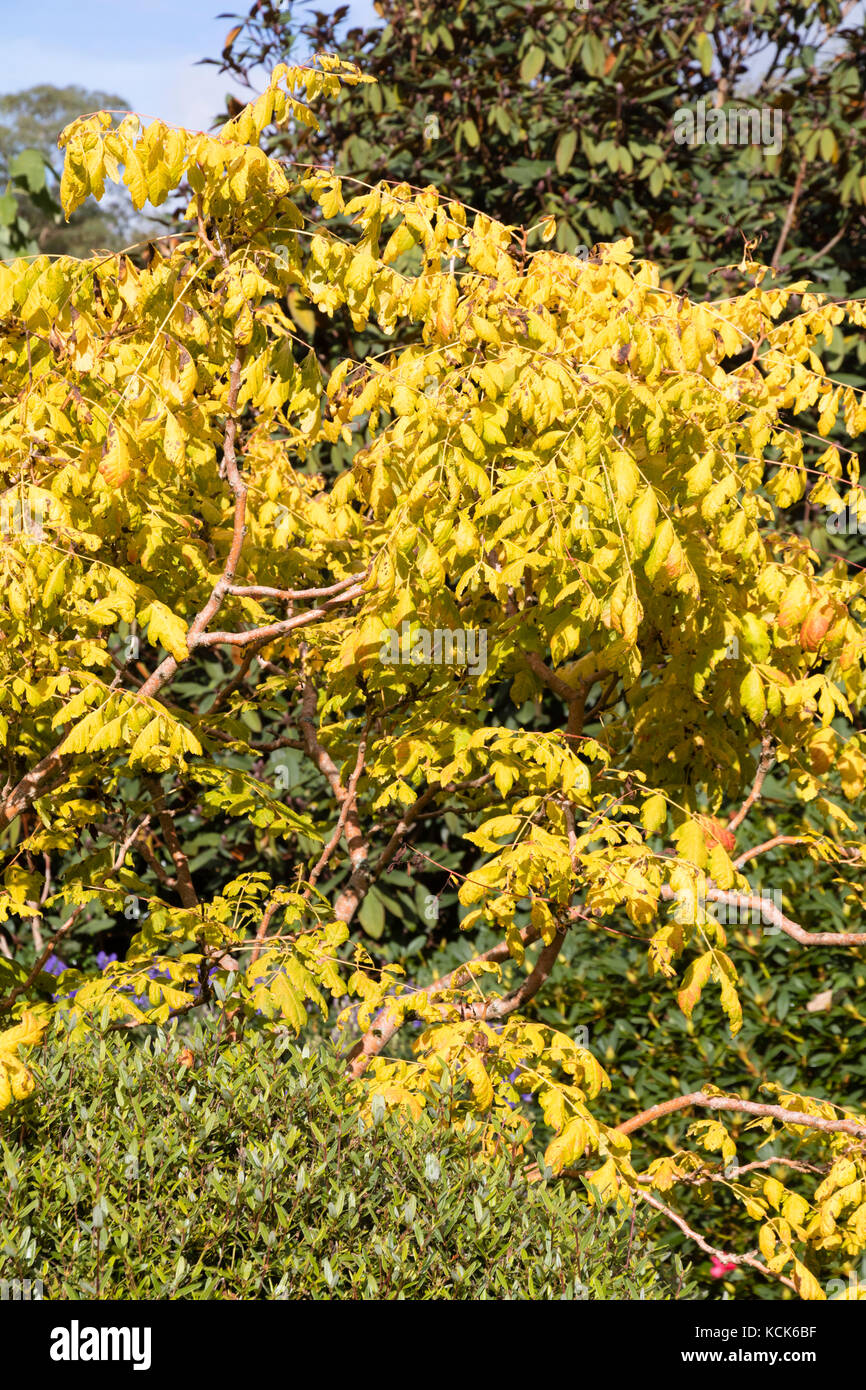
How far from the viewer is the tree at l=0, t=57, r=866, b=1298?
2.90m

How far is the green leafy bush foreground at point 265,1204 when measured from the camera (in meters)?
2.40

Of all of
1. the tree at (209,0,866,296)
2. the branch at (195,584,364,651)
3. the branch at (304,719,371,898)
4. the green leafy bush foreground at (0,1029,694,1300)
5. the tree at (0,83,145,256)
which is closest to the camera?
the green leafy bush foreground at (0,1029,694,1300)

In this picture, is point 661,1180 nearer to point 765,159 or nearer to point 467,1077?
point 467,1077

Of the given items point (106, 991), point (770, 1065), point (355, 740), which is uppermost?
point (355, 740)

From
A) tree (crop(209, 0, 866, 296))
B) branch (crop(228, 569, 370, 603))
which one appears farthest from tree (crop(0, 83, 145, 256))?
branch (crop(228, 569, 370, 603))

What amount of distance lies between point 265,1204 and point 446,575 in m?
1.73

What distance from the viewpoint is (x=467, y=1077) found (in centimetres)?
301

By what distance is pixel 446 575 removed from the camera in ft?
11.2

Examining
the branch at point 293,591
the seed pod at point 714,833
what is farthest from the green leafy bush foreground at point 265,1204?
the branch at point 293,591

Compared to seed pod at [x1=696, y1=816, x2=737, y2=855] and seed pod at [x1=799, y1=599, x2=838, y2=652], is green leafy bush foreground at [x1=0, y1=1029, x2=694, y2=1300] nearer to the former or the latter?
seed pod at [x1=696, y1=816, x2=737, y2=855]

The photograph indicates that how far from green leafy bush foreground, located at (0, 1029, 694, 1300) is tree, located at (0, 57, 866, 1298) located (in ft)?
0.57

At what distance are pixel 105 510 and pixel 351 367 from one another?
2.70 ft

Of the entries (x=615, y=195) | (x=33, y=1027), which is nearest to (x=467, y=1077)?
(x=33, y=1027)

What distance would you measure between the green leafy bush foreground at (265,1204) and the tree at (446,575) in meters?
0.17
